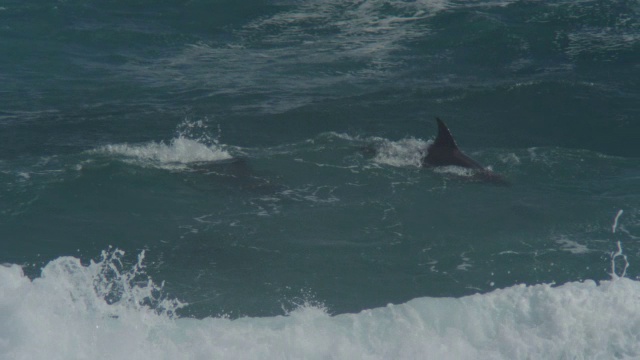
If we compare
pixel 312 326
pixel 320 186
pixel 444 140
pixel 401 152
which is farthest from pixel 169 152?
pixel 312 326

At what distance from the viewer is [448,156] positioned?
2484 cm

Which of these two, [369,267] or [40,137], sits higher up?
[40,137]

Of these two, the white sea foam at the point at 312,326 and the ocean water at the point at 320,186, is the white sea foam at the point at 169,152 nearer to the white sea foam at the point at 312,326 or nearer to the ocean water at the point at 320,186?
the ocean water at the point at 320,186

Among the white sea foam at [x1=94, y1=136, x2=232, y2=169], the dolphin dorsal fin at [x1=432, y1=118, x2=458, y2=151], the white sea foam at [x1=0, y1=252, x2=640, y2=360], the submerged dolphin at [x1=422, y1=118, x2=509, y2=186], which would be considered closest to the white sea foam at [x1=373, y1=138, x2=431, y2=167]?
the submerged dolphin at [x1=422, y1=118, x2=509, y2=186]

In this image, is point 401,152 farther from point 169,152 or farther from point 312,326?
point 312,326

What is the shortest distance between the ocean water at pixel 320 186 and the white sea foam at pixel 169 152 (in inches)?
3.9

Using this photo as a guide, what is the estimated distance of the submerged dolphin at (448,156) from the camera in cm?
2431

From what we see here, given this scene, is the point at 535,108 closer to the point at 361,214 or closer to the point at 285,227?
the point at 361,214

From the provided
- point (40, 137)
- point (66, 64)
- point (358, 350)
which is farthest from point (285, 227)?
point (66, 64)

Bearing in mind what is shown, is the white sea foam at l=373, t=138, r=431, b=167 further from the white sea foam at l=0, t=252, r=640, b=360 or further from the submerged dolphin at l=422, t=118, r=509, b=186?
the white sea foam at l=0, t=252, r=640, b=360

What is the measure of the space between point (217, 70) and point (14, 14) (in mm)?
12722

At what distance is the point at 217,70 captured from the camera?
34.4 metres

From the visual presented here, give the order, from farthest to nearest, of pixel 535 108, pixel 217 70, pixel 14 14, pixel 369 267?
pixel 14 14
pixel 217 70
pixel 535 108
pixel 369 267

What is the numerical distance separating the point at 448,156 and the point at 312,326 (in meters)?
9.57
